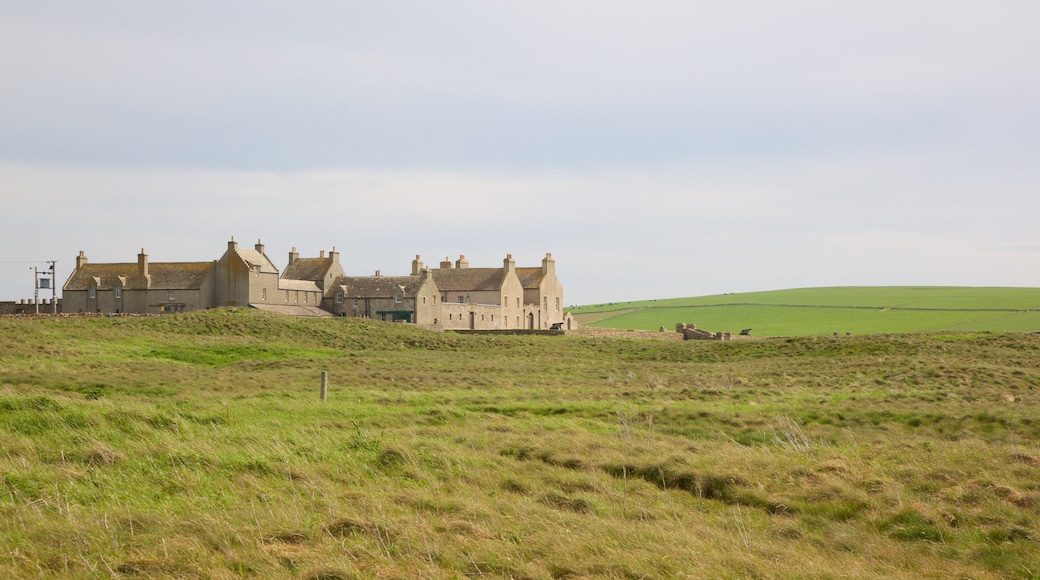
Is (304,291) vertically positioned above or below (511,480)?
above

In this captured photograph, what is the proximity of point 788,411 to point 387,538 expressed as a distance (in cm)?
1594

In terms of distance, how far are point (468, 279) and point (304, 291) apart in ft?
56.5

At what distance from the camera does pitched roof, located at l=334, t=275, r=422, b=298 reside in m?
89.6

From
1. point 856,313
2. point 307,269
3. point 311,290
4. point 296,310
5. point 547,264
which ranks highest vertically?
point 547,264

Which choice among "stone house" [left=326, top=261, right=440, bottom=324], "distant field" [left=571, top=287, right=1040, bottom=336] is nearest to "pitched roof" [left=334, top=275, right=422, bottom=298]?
"stone house" [left=326, top=261, right=440, bottom=324]

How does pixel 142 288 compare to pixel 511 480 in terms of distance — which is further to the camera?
pixel 142 288

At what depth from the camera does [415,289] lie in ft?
292

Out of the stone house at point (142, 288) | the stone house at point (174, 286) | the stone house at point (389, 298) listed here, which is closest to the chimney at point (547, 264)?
the stone house at point (389, 298)

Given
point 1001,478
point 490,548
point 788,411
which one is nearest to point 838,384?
point 788,411

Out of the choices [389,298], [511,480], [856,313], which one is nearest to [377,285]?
[389,298]

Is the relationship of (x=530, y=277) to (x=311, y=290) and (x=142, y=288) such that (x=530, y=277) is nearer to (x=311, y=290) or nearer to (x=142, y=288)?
(x=311, y=290)

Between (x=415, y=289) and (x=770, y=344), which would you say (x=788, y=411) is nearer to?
(x=770, y=344)

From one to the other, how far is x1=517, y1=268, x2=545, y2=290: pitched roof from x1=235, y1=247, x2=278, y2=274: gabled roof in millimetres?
27805

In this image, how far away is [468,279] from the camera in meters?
98.1
